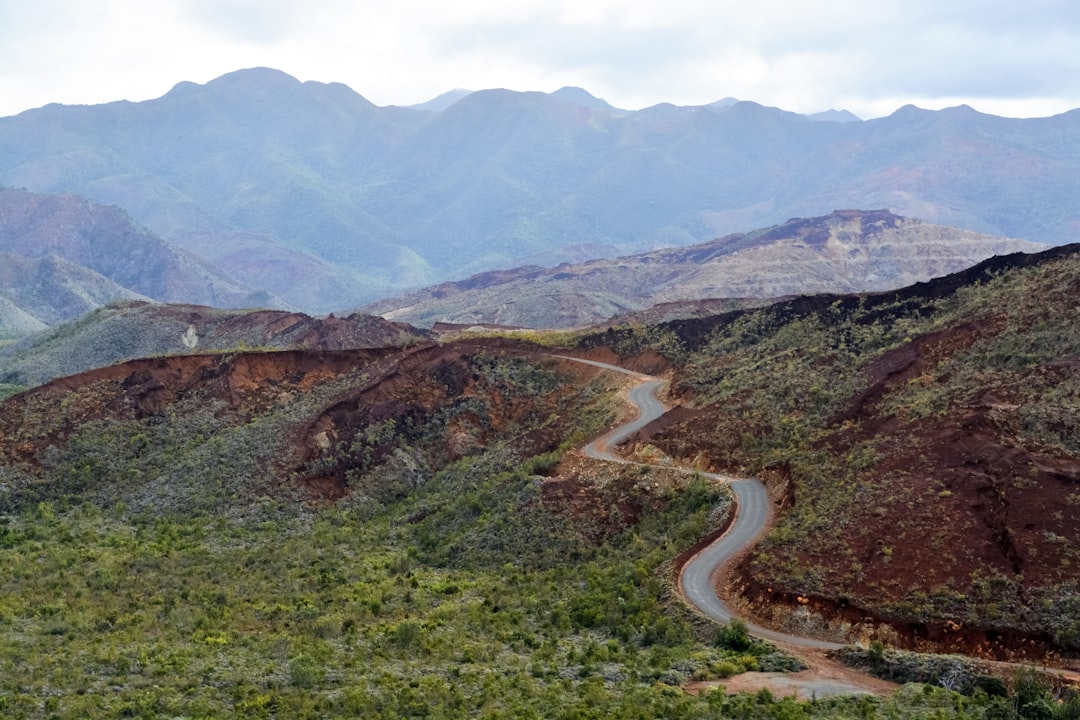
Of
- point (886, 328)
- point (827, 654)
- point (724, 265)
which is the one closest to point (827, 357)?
point (886, 328)

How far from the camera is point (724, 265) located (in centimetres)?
19650

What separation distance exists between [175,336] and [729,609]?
88.8 meters

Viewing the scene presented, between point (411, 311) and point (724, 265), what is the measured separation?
218ft

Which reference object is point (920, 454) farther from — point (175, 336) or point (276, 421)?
point (175, 336)

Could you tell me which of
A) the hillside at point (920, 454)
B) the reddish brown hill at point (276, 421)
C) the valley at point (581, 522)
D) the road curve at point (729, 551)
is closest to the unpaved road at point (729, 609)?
the road curve at point (729, 551)

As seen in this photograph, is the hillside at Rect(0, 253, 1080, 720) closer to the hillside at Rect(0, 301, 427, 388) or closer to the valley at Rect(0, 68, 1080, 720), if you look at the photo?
the valley at Rect(0, 68, 1080, 720)

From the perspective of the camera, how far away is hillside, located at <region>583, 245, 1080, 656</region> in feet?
87.9

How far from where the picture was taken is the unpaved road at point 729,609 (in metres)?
24.1

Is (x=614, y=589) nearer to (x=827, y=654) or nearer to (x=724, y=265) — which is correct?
(x=827, y=654)

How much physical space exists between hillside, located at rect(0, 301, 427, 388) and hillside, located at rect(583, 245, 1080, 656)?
5751 cm

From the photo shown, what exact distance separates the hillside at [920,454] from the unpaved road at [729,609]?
766 millimetres

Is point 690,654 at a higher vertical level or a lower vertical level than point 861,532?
lower

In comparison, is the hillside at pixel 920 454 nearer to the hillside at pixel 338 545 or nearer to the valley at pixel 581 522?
the valley at pixel 581 522

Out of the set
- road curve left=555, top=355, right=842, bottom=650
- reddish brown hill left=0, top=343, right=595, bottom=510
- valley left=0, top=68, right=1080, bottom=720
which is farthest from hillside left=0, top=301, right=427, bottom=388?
road curve left=555, top=355, right=842, bottom=650
